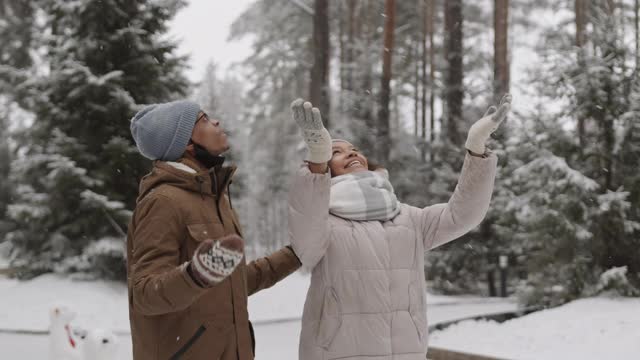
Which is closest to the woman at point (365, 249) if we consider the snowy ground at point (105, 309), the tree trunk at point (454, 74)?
the snowy ground at point (105, 309)

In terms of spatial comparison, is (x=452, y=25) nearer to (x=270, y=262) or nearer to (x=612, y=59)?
(x=612, y=59)

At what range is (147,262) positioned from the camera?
2.77m

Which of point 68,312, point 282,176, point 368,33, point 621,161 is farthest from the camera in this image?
point 282,176

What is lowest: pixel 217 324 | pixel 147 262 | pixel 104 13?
pixel 217 324

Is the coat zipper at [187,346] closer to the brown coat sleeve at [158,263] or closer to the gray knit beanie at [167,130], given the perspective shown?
the brown coat sleeve at [158,263]

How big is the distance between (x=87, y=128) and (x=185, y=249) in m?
14.1

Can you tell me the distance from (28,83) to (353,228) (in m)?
14.0

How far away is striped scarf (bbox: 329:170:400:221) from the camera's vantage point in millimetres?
3514

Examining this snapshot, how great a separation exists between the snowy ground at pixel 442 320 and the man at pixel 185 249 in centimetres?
599

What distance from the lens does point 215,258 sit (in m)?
2.49

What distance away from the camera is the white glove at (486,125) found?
3326 mm

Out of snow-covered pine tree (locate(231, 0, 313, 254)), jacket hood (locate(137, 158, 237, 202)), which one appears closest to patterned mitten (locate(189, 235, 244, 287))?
jacket hood (locate(137, 158, 237, 202))

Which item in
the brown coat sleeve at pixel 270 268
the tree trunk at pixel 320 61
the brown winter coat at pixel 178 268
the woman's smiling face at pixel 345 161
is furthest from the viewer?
the tree trunk at pixel 320 61

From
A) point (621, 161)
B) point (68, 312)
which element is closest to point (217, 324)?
point (68, 312)
